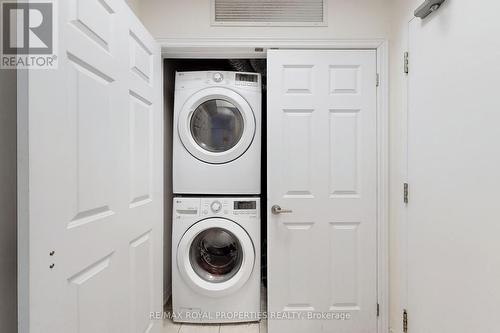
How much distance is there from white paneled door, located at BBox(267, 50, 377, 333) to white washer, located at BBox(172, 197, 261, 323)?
0.63 feet

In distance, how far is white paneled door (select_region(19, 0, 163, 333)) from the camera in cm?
81

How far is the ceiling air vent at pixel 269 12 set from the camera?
1975mm

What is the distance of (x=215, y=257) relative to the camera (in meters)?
2.30

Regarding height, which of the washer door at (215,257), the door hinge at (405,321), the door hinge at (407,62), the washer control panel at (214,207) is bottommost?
the door hinge at (405,321)

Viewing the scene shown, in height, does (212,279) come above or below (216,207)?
below

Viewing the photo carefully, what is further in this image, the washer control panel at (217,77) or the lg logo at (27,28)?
the washer control panel at (217,77)

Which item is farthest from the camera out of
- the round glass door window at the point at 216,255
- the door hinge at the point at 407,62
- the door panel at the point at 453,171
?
the round glass door window at the point at 216,255

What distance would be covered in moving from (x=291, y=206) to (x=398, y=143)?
31.6 inches

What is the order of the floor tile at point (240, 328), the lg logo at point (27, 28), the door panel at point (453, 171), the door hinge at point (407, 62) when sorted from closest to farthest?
the lg logo at point (27, 28)
the door panel at point (453, 171)
the door hinge at point (407, 62)
the floor tile at point (240, 328)

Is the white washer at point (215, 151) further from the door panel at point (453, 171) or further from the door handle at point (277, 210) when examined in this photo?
the door panel at point (453, 171)

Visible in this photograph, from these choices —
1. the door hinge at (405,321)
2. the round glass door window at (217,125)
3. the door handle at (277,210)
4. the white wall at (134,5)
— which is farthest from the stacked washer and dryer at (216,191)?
the door hinge at (405,321)

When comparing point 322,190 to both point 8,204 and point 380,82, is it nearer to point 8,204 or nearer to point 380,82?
point 380,82

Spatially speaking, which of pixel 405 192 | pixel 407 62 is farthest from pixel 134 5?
pixel 405 192

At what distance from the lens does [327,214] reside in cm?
200
